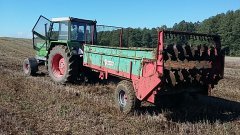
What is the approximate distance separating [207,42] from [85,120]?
11.0 ft

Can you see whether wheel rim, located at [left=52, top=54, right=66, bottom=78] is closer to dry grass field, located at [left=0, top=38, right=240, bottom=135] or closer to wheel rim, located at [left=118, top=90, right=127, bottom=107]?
dry grass field, located at [left=0, top=38, right=240, bottom=135]

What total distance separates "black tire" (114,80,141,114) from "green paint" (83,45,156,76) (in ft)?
1.21

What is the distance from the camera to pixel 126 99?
8.50 meters

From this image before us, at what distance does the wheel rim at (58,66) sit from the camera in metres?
12.7

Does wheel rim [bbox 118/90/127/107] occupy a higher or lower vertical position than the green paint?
lower

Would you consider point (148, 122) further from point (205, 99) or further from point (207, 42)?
point (205, 99)

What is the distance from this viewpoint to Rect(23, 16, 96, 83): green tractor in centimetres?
1180

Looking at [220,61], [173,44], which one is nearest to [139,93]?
[173,44]

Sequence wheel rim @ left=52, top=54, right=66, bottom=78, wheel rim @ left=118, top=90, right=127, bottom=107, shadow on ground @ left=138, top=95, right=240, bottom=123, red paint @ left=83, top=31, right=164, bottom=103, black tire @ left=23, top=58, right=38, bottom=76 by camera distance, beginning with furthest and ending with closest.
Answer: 1. black tire @ left=23, top=58, right=38, bottom=76
2. wheel rim @ left=52, top=54, right=66, bottom=78
3. wheel rim @ left=118, top=90, right=127, bottom=107
4. shadow on ground @ left=138, top=95, right=240, bottom=123
5. red paint @ left=83, top=31, right=164, bottom=103

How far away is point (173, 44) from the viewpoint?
7.57m

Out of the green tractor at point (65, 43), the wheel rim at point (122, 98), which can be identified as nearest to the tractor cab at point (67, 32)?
the green tractor at point (65, 43)

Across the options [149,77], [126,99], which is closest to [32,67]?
[126,99]

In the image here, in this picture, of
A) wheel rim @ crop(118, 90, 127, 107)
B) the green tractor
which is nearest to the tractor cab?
the green tractor

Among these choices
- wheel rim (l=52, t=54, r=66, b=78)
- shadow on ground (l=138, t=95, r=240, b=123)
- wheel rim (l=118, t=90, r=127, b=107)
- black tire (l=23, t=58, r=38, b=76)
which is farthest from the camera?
black tire (l=23, t=58, r=38, b=76)
